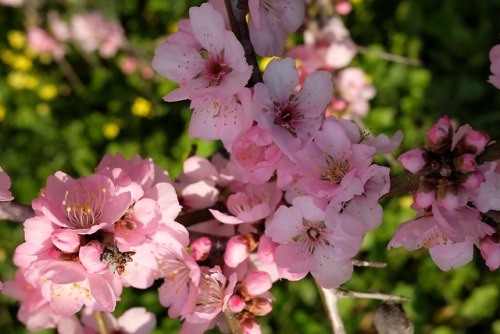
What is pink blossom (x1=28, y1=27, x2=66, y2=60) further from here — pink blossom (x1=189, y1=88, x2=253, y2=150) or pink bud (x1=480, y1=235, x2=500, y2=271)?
pink bud (x1=480, y1=235, x2=500, y2=271)

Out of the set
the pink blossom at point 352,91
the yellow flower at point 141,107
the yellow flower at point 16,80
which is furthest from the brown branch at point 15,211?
the yellow flower at point 16,80

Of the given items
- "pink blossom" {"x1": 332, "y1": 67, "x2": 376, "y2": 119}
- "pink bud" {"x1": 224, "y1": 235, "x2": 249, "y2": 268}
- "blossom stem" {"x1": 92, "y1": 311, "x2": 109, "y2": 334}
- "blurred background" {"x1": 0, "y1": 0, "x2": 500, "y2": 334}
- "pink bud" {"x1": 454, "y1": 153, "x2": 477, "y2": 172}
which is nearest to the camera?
"pink bud" {"x1": 454, "y1": 153, "x2": 477, "y2": 172}

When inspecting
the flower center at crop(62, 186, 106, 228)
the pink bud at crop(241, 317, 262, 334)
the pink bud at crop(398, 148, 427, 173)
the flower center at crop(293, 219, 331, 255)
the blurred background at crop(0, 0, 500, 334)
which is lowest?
the blurred background at crop(0, 0, 500, 334)

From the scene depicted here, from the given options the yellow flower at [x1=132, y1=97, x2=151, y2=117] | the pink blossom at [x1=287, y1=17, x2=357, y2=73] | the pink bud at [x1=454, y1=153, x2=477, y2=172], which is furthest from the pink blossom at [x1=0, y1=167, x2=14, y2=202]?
the yellow flower at [x1=132, y1=97, x2=151, y2=117]

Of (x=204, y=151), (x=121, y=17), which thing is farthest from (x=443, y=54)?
(x=121, y=17)

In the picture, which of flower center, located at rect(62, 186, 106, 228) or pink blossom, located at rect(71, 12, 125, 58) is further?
pink blossom, located at rect(71, 12, 125, 58)

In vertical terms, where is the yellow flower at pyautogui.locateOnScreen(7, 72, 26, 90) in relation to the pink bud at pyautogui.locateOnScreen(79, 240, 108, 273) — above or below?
below

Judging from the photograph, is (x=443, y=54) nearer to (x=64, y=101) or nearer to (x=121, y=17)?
A: (x=121, y=17)

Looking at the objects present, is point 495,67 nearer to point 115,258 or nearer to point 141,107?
point 115,258
